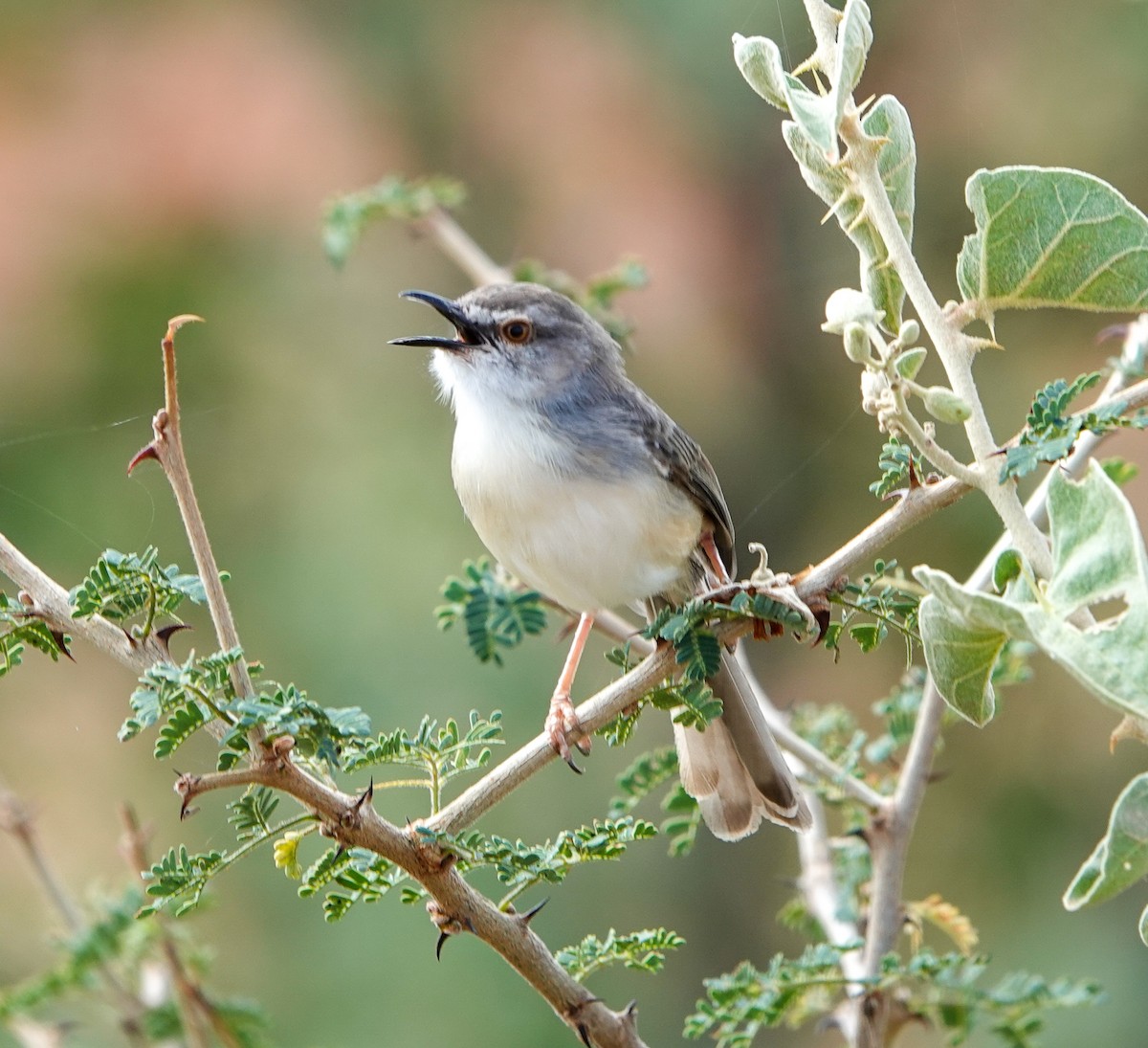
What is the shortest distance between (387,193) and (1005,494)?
232 centimetres

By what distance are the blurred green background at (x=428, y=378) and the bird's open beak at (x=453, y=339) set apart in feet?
7.76

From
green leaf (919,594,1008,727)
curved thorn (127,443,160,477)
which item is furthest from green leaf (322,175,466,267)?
green leaf (919,594,1008,727)

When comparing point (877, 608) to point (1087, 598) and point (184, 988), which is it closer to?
point (1087, 598)

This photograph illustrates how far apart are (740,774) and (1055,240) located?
56.7 inches

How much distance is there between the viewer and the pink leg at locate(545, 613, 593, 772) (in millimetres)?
2295

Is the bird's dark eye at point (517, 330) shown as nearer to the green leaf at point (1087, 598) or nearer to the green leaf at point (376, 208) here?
the green leaf at point (376, 208)

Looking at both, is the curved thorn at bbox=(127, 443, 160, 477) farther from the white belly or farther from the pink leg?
the white belly

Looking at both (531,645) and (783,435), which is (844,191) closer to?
(531,645)

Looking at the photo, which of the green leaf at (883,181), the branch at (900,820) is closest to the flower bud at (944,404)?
the green leaf at (883,181)

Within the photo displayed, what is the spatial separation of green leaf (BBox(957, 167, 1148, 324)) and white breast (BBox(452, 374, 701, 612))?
1.48 metres

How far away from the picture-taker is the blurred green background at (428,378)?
6035 millimetres

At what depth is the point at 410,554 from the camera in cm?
646

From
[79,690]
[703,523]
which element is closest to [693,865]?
[79,690]

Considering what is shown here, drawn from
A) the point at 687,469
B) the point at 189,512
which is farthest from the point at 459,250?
the point at 189,512
